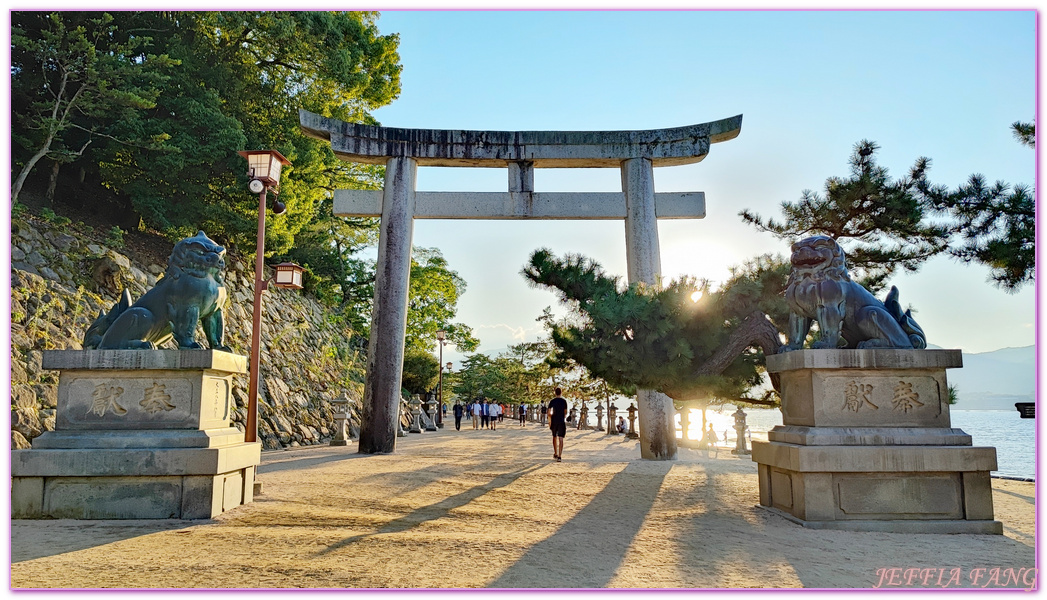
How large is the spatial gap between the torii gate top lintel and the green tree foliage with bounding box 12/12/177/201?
5.47 m

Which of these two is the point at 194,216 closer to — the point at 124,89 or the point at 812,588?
the point at 124,89

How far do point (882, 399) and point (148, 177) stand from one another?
16321mm

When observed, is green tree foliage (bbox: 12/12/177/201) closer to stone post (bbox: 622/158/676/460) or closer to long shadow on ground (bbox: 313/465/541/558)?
stone post (bbox: 622/158/676/460)

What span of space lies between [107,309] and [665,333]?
36.2 ft

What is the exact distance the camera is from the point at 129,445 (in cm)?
514

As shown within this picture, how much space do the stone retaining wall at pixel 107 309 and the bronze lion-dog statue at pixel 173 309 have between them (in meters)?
5.44

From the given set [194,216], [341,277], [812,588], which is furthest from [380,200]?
[341,277]

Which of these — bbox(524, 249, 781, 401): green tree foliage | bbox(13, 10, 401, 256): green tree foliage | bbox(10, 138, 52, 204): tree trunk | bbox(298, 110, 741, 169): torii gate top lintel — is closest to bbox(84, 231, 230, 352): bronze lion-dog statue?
bbox(524, 249, 781, 401): green tree foliage

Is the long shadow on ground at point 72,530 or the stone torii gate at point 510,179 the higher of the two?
the stone torii gate at point 510,179

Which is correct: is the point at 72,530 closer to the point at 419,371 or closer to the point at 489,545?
the point at 489,545

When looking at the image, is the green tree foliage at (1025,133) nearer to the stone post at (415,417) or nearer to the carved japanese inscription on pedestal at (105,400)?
the carved japanese inscription on pedestal at (105,400)

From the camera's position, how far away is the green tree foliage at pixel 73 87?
13.3 meters

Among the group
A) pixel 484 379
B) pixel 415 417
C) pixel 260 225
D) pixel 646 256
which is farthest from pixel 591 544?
pixel 484 379

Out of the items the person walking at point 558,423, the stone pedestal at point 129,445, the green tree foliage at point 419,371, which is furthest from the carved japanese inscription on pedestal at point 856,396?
the green tree foliage at point 419,371
